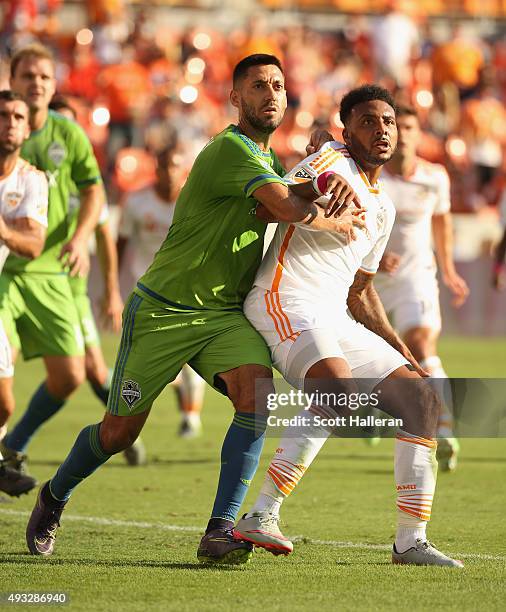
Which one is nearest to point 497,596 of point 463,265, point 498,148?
point 463,265

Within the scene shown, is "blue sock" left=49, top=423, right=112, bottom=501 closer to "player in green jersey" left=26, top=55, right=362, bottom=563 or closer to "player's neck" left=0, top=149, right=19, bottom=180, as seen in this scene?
"player in green jersey" left=26, top=55, right=362, bottom=563

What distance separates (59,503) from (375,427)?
164cm

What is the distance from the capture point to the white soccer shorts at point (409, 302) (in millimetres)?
10289

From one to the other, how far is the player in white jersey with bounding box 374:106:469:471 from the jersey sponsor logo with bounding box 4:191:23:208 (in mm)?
3381

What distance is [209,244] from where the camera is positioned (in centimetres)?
636

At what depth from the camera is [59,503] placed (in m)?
6.77

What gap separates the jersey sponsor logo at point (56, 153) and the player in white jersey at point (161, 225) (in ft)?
9.71

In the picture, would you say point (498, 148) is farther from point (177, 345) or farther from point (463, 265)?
point (177, 345)

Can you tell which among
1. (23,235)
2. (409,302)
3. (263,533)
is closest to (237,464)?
(263,533)

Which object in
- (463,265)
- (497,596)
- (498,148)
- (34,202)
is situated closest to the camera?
(497,596)

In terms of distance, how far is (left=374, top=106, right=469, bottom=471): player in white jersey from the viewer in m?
10.2

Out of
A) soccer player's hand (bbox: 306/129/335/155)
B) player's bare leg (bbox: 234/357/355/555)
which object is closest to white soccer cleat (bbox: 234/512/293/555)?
player's bare leg (bbox: 234/357/355/555)

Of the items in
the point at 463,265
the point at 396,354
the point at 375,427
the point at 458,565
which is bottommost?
the point at 463,265

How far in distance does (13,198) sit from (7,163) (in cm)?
22
